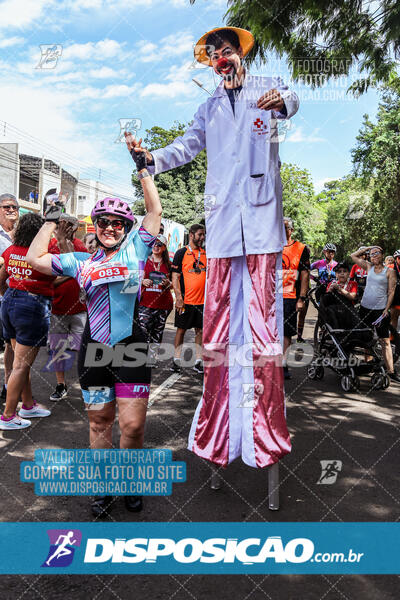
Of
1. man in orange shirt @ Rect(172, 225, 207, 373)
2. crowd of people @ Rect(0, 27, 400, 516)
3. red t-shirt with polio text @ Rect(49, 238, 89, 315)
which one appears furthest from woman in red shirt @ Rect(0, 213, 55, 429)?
man in orange shirt @ Rect(172, 225, 207, 373)

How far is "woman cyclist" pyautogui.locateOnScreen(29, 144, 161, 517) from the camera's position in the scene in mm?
3240

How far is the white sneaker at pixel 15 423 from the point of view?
469 centimetres

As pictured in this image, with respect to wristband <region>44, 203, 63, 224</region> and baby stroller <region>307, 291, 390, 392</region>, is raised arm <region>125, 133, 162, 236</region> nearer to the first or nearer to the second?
wristband <region>44, 203, 63, 224</region>

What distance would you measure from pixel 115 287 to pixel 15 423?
223 cm

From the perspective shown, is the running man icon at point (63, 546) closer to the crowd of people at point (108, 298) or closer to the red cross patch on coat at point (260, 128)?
the crowd of people at point (108, 298)

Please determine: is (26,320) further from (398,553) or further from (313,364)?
(313,364)

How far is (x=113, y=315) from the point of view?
325 centimetres

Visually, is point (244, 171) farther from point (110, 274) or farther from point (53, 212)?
point (53, 212)

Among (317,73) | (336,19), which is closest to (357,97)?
(317,73)

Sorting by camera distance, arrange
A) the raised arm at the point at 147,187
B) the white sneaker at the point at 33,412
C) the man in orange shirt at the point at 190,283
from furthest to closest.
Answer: the man in orange shirt at the point at 190,283 → the white sneaker at the point at 33,412 → the raised arm at the point at 147,187

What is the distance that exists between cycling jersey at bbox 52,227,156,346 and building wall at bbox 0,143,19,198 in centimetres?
3368

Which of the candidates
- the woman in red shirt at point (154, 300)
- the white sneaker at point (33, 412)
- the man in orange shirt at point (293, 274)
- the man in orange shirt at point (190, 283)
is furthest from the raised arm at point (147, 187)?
the man in orange shirt at point (293, 274)

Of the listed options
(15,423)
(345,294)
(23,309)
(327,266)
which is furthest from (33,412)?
(327,266)

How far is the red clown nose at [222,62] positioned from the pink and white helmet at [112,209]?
110 cm
